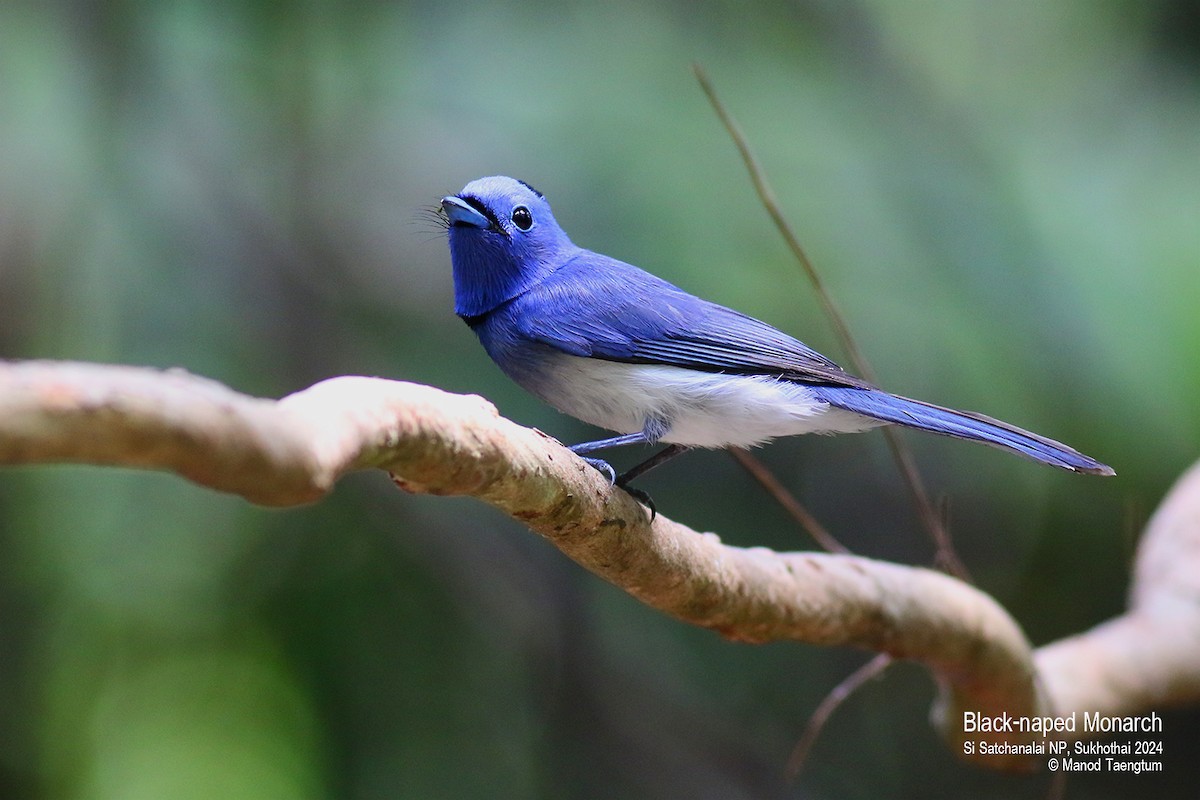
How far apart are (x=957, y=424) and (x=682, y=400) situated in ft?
2.11

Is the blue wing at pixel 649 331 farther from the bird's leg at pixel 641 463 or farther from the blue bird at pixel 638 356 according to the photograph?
the bird's leg at pixel 641 463

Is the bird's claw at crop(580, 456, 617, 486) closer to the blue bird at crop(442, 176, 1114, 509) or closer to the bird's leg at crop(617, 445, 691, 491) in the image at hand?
the bird's leg at crop(617, 445, 691, 491)

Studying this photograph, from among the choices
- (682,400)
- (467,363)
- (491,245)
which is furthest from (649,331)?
(467,363)

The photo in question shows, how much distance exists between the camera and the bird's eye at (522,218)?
2.83 meters

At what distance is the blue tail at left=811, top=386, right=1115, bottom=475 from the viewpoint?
226cm

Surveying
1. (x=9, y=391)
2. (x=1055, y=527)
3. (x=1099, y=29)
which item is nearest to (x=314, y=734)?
(x=1055, y=527)

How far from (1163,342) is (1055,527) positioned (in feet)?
3.02

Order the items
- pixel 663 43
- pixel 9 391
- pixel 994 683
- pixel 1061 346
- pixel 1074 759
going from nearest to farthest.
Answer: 1. pixel 9 391
2. pixel 994 683
3. pixel 1074 759
4. pixel 1061 346
5. pixel 663 43

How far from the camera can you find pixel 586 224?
4.46 m

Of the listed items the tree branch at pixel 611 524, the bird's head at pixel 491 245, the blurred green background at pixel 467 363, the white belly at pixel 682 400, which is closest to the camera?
the tree branch at pixel 611 524

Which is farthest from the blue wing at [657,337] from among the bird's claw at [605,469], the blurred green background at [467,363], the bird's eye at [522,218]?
the blurred green background at [467,363]

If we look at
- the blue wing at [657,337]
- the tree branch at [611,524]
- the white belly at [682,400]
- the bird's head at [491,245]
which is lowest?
the tree branch at [611,524]

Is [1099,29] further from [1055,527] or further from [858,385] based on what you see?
[858,385]

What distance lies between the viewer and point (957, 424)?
95.1 inches
